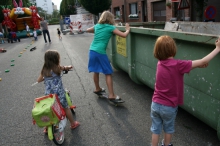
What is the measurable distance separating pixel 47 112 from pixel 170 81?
4.96 ft

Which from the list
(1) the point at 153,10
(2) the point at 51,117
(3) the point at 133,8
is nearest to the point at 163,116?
(2) the point at 51,117

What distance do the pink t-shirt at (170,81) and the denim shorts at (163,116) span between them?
53 mm

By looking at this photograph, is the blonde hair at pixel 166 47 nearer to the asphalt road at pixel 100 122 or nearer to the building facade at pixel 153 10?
the asphalt road at pixel 100 122

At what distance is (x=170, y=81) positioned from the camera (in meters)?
2.16

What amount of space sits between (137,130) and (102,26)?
1.84 meters

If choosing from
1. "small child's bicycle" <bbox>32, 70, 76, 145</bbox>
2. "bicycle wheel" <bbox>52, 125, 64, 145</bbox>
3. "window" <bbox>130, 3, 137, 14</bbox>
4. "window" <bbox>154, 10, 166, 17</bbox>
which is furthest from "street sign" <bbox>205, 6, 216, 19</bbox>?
"window" <bbox>130, 3, 137, 14</bbox>

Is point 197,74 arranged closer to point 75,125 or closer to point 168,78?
point 168,78

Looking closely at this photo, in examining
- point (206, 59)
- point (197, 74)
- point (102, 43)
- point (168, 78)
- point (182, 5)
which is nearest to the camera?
point (206, 59)

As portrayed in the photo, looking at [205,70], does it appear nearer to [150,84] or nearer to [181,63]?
[181,63]

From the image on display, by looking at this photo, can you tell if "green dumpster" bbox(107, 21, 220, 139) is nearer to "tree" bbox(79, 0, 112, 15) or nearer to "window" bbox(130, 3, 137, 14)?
"window" bbox(130, 3, 137, 14)

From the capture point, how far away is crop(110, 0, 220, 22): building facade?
14005 millimetres

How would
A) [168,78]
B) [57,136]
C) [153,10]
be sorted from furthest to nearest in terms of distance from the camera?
[153,10], [57,136], [168,78]

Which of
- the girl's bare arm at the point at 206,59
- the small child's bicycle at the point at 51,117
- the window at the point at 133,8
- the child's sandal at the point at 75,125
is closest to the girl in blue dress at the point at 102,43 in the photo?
the child's sandal at the point at 75,125

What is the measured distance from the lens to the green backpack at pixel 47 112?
2721mm
